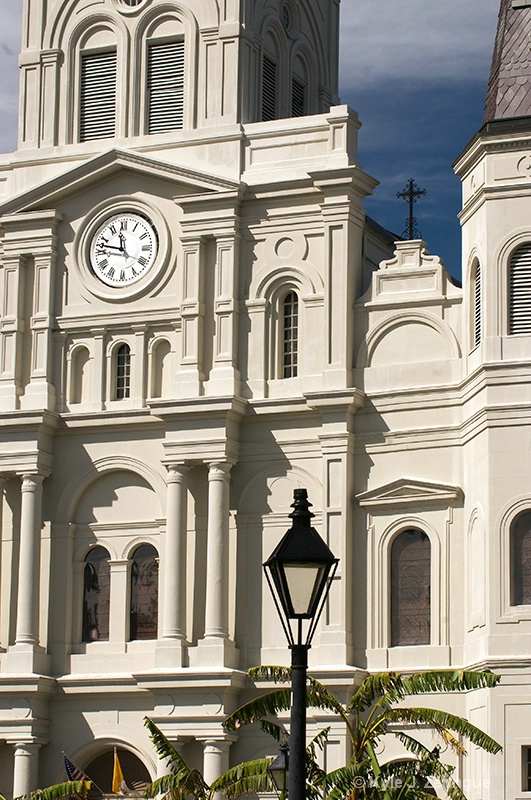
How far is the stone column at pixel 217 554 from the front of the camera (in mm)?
39531

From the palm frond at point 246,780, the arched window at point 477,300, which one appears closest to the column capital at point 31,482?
the arched window at point 477,300

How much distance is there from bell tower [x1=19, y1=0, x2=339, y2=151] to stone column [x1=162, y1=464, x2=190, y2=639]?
8.20 metres

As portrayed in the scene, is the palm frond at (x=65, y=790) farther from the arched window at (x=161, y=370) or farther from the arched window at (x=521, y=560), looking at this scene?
the arched window at (x=161, y=370)

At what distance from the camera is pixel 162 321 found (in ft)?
139

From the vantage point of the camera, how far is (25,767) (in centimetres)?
4050

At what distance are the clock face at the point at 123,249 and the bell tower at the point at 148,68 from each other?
1.90 m

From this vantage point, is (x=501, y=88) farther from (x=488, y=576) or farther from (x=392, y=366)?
(x=488, y=576)

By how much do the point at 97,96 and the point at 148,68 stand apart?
1471mm

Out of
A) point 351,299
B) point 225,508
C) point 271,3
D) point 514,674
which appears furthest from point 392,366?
point 271,3

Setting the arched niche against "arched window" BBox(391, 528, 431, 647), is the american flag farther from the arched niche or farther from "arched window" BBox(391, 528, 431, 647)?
"arched window" BBox(391, 528, 431, 647)

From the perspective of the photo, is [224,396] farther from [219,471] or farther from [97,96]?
[97,96]

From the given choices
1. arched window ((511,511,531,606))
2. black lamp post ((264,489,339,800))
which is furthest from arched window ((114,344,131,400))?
black lamp post ((264,489,339,800))

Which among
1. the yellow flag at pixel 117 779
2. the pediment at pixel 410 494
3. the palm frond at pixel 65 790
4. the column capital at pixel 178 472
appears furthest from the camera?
the column capital at pixel 178 472

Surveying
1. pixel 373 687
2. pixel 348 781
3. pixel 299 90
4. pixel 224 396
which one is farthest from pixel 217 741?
pixel 299 90
